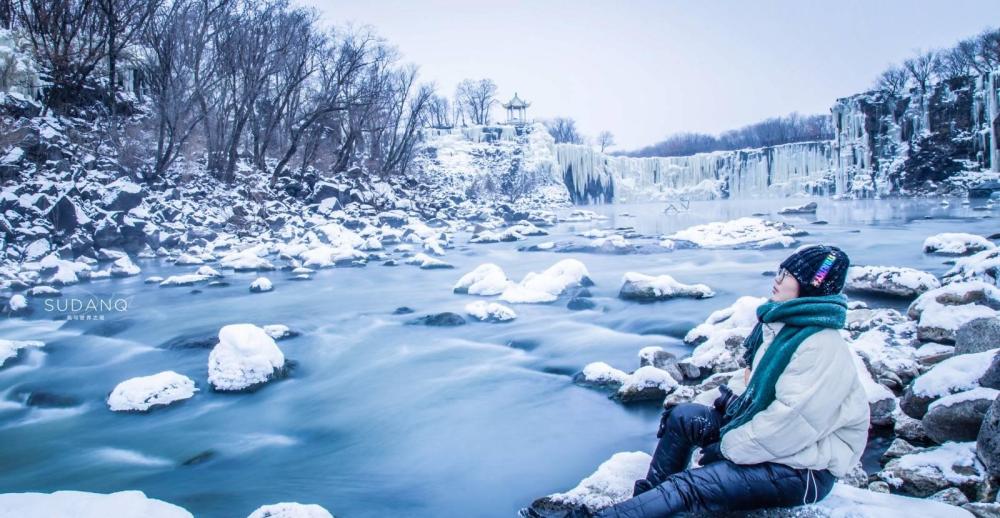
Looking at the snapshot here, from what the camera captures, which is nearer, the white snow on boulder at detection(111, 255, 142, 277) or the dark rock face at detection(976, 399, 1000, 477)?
the dark rock face at detection(976, 399, 1000, 477)

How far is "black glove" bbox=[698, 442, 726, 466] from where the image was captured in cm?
235

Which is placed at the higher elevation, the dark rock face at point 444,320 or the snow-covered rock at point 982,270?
the snow-covered rock at point 982,270

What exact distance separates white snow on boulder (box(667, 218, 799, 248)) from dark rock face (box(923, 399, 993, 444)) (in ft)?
45.6

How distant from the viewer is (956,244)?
505 inches

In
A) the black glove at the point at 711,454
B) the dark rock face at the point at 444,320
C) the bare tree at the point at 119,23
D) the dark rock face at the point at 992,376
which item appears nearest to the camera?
the black glove at the point at 711,454

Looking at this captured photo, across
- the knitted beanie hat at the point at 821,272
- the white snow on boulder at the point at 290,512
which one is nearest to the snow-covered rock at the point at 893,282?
the knitted beanie hat at the point at 821,272

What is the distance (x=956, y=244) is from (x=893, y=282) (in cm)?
625

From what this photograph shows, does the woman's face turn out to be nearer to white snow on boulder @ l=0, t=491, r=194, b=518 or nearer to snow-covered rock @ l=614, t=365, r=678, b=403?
snow-covered rock @ l=614, t=365, r=678, b=403

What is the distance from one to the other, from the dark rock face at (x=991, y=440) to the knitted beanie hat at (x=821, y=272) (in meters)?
1.33

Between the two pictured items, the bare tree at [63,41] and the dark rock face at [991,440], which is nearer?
the dark rock face at [991,440]

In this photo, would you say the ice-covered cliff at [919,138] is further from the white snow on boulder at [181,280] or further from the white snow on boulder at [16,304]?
the white snow on boulder at [16,304]

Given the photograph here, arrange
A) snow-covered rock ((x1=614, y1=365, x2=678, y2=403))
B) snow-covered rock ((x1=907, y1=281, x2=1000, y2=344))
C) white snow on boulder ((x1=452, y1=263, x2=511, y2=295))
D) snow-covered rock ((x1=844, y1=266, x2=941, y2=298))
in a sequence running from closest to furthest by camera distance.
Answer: snow-covered rock ((x1=614, y1=365, x2=678, y2=403)) < snow-covered rock ((x1=907, y1=281, x2=1000, y2=344)) < snow-covered rock ((x1=844, y1=266, x2=941, y2=298)) < white snow on boulder ((x1=452, y1=263, x2=511, y2=295))

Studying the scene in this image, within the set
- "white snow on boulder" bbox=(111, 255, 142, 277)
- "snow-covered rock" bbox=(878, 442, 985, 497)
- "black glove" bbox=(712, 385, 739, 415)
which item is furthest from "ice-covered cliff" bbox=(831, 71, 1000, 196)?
"black glove" bbox=(712, 385, 739, 415)

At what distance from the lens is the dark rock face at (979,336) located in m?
4.11
